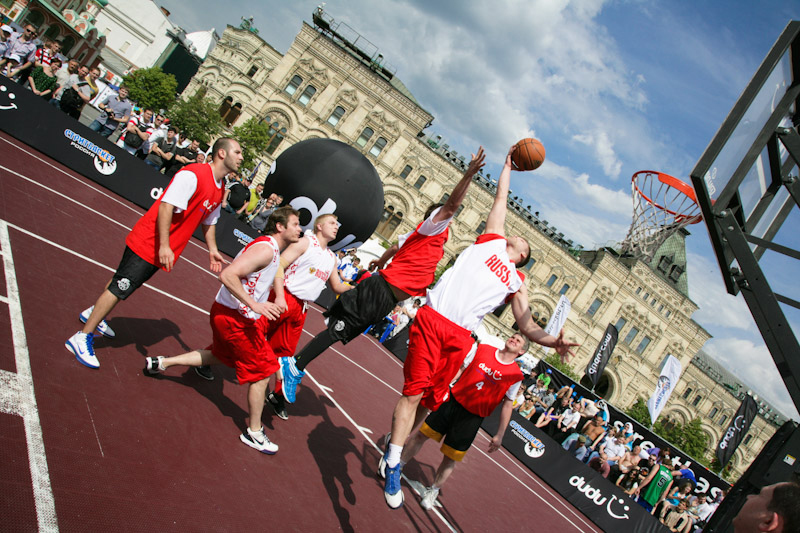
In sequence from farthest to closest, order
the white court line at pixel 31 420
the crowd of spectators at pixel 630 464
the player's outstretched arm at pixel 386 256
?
the crowd of spectators at pixel 630 464, the player's outstretched arm at pixel 386 256, the white court line at pixel 31 420

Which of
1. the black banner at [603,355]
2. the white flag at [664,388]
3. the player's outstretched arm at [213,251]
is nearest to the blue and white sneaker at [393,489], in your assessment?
the player's outstretched arm at [213,251]

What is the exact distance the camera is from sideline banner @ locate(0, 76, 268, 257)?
38.3 feet

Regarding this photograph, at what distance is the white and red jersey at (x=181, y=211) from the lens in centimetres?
465

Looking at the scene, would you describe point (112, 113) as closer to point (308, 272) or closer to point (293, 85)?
point (308, 272)

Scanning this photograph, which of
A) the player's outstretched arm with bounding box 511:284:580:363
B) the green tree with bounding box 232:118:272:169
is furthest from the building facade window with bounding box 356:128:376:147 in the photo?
the player's outstretched arm with bounding box 511:284:580:363

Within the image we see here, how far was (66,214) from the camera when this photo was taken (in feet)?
26.1

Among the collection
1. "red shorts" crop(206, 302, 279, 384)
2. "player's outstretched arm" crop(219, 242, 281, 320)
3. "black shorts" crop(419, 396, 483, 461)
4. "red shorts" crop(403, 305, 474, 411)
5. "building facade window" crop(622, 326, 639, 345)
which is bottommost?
"red shorts" crop(206, 302, 279, 384)

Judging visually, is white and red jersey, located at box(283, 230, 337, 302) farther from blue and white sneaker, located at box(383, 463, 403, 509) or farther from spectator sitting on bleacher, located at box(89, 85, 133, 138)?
spectator sitting on bleacher, located at box(89, 85, 133, 138)

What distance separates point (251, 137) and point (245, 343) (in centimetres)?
3461

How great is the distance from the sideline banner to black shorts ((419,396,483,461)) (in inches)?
414

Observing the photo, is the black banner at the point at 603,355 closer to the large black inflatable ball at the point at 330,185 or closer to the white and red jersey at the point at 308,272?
the large black inflatable ball at the point at 330,185

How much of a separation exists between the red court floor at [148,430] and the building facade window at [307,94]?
33.3m

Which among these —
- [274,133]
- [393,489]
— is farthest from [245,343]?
[274,133]

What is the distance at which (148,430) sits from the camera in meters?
3.86
